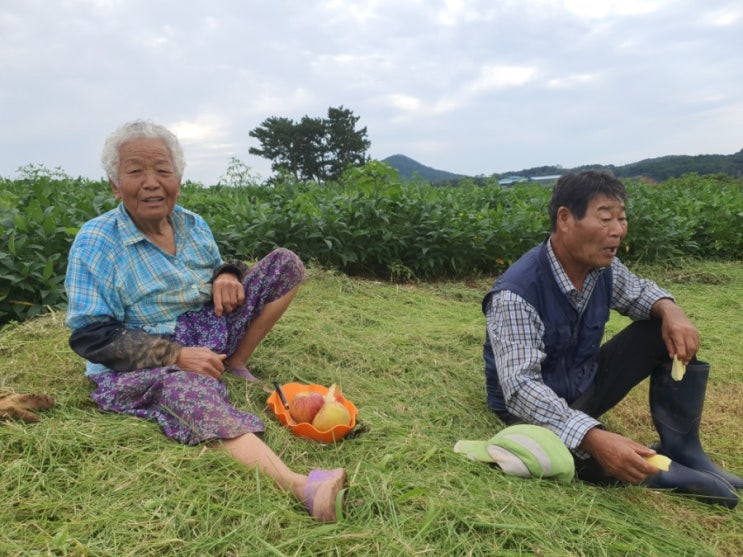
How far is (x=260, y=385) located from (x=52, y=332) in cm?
137

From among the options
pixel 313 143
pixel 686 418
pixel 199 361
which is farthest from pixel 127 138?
pixel 313 143

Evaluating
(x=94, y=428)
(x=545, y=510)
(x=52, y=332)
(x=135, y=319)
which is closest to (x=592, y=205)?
(x=545, y=510)

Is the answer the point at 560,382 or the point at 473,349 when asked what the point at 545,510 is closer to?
the point at 560,382

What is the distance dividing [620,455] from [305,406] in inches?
44.3

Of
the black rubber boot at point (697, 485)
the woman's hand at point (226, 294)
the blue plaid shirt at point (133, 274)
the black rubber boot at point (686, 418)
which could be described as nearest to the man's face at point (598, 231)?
the black rubber boot at point (686, 418)

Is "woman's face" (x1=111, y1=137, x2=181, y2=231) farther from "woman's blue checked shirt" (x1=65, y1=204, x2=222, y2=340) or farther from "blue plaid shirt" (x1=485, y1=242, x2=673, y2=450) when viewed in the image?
"blue plaid shirt" (x1=485, y1=242, x2=673, y2=450)

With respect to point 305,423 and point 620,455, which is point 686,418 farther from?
point 305,423

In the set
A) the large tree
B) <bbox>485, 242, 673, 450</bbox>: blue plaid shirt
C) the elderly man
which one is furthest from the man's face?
the large tree

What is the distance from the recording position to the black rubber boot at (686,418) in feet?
7.50

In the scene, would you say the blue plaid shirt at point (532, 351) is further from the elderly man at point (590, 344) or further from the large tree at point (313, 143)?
the large tree at point (313, 143)

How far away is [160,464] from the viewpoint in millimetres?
1881

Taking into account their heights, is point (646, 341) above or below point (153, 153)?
below

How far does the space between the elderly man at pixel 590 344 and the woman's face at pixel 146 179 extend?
4.37 feet

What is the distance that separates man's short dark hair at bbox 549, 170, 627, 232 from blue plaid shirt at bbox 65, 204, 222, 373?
4.92 feet
